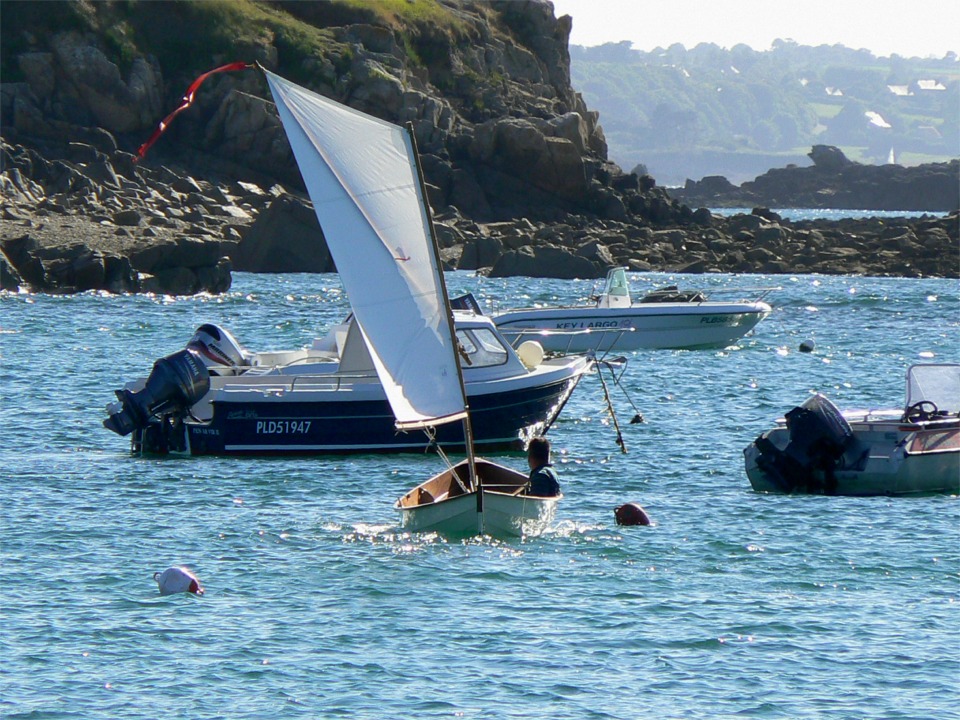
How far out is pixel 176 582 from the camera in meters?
16.8

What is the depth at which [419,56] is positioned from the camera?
350 feet

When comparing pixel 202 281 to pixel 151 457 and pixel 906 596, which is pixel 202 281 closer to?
pixel 151 457

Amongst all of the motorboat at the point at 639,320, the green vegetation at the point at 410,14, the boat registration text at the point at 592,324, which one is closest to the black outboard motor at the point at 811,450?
the motorboat at the point at 639,320

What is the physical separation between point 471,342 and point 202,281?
36810 mm

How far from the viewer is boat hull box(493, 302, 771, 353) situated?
42.6 meters

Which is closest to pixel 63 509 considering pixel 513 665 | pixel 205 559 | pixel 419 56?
pixel 205 559

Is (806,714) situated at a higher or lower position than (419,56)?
lower

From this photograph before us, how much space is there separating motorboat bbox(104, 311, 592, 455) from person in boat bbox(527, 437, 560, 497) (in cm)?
558

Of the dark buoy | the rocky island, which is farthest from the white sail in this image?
the rocky island

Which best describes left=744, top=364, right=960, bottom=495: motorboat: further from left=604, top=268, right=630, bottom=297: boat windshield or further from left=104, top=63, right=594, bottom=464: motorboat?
left=604, top=268, right=630, bottom=297: boat windshield

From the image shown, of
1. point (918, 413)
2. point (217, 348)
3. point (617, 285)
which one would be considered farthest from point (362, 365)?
point (617, 285)

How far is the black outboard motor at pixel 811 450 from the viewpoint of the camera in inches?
874

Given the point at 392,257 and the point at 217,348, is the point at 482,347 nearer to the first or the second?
the point at 217,348

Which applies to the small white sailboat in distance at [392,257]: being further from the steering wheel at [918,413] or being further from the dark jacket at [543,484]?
the steering wheel at [918,413]
